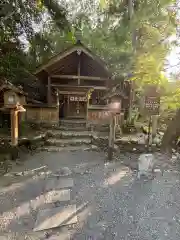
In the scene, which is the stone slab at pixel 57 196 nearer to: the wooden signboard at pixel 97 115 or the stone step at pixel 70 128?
the stone step at pixel 70 128

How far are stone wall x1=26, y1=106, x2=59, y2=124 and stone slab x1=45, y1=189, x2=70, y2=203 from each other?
6340mm

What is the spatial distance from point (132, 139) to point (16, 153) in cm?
597

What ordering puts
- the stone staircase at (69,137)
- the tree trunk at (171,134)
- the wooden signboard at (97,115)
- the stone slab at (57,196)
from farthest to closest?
the wooden signboard at (97,115), the stone staircase at (69,137), the tree trunk at (171,134), the stone slab at (57,196)

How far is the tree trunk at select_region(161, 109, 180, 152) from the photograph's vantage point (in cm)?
930

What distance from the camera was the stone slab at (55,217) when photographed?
4.71m

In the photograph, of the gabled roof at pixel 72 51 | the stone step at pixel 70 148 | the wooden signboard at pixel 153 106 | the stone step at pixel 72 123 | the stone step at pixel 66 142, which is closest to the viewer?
the wooden signboard at pixel 153 106

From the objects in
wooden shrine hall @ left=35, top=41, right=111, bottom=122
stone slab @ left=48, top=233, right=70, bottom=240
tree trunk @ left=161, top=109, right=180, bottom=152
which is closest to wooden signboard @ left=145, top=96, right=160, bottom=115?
tree trunk @ left=161, top=109, right=180, bottom=152

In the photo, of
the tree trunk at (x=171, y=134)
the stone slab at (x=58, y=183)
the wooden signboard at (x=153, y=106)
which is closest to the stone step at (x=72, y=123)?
the wooden signboard at (x=153, y=106)

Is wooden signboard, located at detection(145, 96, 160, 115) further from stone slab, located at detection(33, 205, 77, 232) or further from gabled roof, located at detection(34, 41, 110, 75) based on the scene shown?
stone slab, located at detection(33, 205, 77, 232)

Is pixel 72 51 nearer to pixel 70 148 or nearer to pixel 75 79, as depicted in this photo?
pixel 75 79

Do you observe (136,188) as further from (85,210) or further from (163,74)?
(163,74)

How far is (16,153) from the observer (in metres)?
8.48

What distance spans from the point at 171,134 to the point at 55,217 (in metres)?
6.91

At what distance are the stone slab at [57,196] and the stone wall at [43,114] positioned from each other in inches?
250
